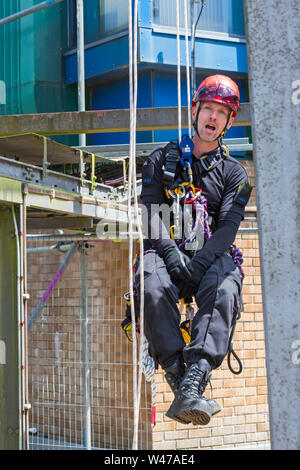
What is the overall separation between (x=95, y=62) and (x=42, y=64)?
0.72 metres

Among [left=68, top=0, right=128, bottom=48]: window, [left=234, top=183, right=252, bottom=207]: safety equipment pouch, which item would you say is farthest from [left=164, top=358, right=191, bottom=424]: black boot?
[left=68, top=0, right=128, bottom=48]: window

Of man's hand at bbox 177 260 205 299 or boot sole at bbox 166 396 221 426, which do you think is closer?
boot sole at bbox 166 396 221 426

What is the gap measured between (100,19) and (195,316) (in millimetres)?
6544

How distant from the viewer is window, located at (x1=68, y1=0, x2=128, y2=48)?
929cm

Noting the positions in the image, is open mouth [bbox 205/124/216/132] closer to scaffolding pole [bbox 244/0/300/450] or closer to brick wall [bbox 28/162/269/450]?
scaffolding pole [bbox 244/0/300/450]

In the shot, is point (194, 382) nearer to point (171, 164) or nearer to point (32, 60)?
point (171, 164)

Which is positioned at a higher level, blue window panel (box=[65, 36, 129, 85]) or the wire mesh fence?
blue window panel (box=[65, 36, 129, 85])

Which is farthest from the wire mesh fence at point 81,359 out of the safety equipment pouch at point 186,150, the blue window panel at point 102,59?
the safety equipment pouch at point 186,150

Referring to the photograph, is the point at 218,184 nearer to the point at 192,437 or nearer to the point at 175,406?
the point at 175,406

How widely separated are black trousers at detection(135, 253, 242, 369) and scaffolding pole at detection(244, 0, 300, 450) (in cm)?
129

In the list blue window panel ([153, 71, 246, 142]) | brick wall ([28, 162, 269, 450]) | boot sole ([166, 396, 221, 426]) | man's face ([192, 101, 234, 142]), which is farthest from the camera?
blue window panel ([153, 71, 246, 142])

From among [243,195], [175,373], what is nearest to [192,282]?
[175,373]

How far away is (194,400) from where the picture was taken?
363 centimetres
